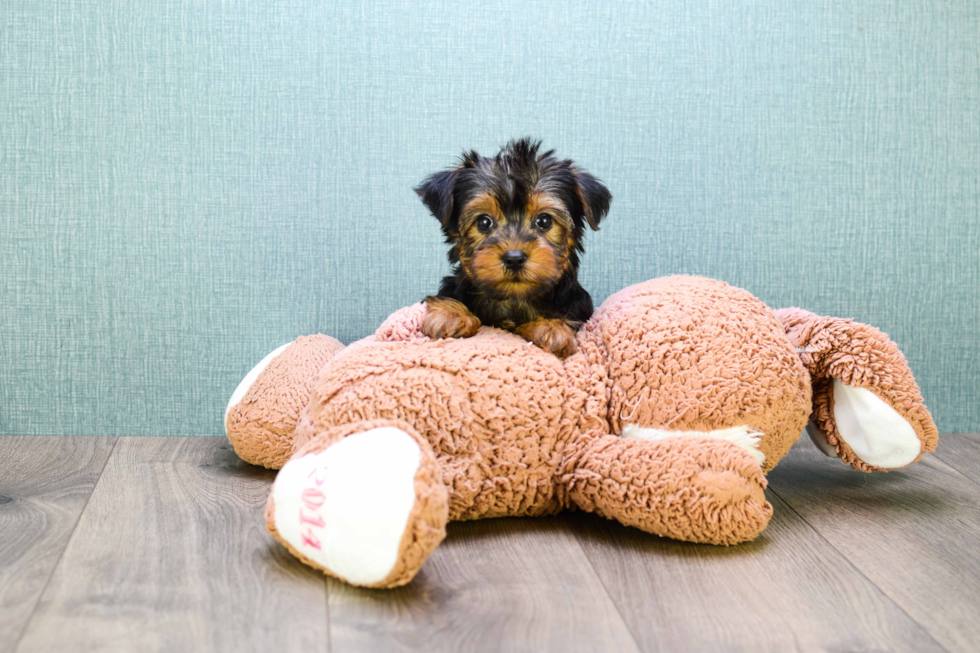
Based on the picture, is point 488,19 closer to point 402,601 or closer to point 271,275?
point 271,275

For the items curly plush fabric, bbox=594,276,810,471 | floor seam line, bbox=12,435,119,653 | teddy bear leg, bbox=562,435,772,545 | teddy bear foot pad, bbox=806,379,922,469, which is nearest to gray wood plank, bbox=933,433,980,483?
teddy bear foot pad, bbox=806,379,922,469

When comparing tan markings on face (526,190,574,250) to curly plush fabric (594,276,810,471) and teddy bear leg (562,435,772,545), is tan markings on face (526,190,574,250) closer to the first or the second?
curly plush fabric (594,276,810,471)

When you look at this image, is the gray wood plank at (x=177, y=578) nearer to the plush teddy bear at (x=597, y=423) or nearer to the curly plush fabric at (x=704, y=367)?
the plush teddy bear at (x=597, y=423)

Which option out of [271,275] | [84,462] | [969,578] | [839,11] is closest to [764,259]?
[839,11]

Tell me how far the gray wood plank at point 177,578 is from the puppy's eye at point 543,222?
909 millimetres

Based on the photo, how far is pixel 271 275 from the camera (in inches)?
97.8

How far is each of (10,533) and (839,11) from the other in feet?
8.89

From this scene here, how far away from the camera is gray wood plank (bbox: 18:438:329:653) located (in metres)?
1.33

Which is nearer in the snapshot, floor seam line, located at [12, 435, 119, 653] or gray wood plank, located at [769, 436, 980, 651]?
floor seam line, located at [12, 435, 119, 653]

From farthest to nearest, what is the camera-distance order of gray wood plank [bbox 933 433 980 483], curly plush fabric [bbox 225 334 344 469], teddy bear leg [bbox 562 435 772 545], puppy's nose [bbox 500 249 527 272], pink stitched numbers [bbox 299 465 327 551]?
1. gray wood plank [bbox 933 433 980 483]
2. curly plush fabric [bbox 225 334 344 469]
3. puppy's nose [bbox 500 249 527 272]
4. teddy bear leg [bbox 562 435 772 545]
5. pink stitched numbers [bbox 299 465 327 551]

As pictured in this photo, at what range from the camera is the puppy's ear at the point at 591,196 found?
6.32 ft

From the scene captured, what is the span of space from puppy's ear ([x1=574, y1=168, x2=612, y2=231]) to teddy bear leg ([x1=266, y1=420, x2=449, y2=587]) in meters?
0.73

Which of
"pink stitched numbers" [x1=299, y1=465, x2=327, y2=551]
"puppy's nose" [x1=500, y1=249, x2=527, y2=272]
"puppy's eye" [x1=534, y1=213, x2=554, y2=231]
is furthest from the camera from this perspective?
"puppy's eye" [x1=534, y1=213, x2=554, y2=231]

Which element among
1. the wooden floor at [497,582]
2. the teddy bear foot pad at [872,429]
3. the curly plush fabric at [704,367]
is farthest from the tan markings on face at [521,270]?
the teddy bear foot pad at [872,429]
